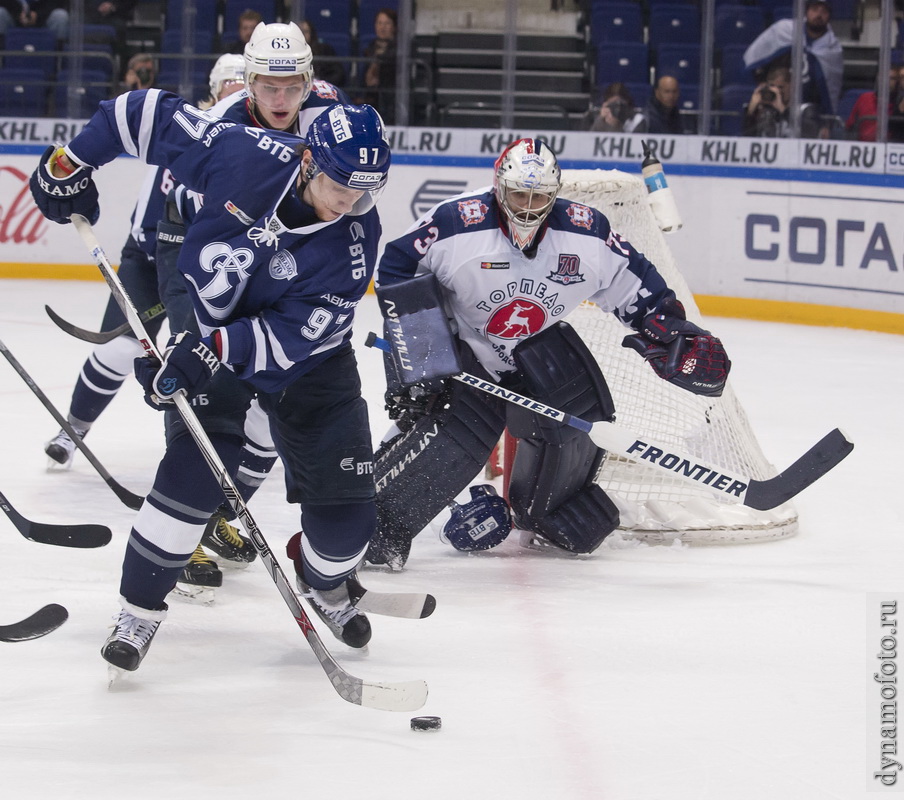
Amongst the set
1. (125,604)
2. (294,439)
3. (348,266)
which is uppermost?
(348,266)

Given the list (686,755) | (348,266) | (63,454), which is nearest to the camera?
(686,755)

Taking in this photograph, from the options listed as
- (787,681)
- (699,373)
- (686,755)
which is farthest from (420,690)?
(699,373)

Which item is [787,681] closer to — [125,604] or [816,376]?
[125,604]

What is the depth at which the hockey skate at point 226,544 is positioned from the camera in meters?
3.05

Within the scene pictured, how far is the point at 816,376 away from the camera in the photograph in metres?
5.48

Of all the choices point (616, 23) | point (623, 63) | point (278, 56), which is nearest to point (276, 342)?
point (278, 56)

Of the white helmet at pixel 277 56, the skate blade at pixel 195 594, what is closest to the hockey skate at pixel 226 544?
the skate blade at pixel 195 594

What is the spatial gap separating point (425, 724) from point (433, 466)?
975 mm

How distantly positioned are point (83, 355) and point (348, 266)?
3.43m

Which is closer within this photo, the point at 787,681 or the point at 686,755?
the point at 686,755

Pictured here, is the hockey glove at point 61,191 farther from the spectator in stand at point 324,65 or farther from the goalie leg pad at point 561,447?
the spectator in stand at point 324,65

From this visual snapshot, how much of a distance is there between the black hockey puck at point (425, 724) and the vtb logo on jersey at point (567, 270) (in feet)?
4.06

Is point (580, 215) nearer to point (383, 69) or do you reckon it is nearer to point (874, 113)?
point (874, 113)

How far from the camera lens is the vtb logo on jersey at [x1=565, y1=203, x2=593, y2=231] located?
3148 mm
